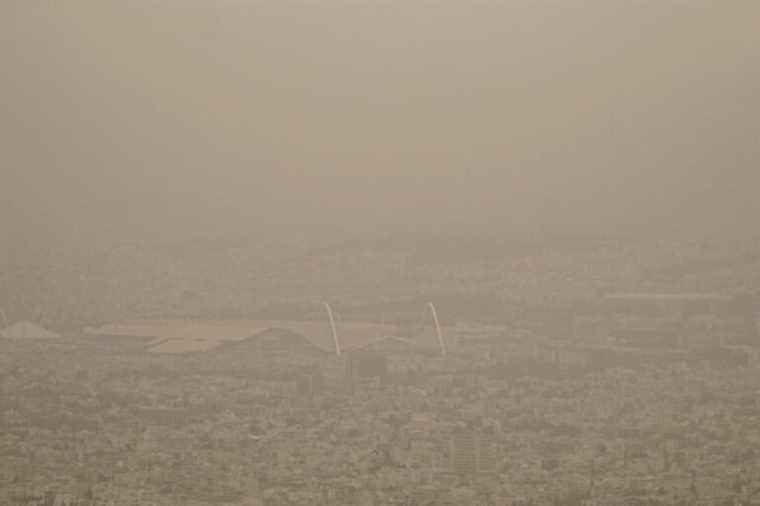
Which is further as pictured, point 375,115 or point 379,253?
point 375,115

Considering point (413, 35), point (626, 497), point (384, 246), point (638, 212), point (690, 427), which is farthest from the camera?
point (413, 35)

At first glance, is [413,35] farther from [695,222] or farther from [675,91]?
[695,222]

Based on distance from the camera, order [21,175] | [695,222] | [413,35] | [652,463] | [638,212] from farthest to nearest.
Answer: [413,35] < [21,175] < [638,212] < [695,222] < [652,463]

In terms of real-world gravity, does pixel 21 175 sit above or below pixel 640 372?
above

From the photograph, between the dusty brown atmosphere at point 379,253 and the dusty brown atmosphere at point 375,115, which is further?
the dusty brown atmosphere at point 375,115

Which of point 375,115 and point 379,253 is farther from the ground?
point 375,115

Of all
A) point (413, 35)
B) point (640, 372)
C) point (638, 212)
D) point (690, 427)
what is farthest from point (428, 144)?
point (690, 427)

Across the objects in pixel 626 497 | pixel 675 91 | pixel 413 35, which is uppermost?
pixel 413 35

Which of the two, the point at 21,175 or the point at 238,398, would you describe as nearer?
the point at 238,398
